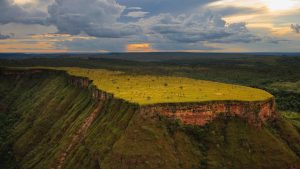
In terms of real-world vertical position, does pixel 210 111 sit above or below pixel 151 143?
above

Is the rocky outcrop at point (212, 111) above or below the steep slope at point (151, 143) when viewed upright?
above

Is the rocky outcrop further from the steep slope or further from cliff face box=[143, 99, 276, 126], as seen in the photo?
the steep slope

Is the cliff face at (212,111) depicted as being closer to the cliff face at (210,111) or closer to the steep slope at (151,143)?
the cliff face at (210,111)

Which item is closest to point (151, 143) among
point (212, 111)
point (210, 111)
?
point (210, 111)

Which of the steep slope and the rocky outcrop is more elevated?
the rocky outcrop

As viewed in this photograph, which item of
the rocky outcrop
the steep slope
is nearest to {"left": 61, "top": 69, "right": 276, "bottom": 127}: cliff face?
the rocky outcrop

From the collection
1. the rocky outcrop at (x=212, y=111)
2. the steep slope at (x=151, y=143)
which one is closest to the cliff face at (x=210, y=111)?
the rocky outcrop at (x=212, y=111)

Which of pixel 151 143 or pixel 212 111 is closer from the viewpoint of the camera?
pixel 151 143

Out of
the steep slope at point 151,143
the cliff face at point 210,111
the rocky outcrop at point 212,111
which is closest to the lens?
the steep slope at point 151,143


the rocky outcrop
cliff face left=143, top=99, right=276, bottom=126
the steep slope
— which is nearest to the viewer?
the steep slope

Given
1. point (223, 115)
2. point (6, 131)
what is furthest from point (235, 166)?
point (6, 131)

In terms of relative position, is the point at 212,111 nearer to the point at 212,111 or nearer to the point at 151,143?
the point at 212,111

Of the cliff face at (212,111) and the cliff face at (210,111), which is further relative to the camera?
the cliff face at (210,111)
